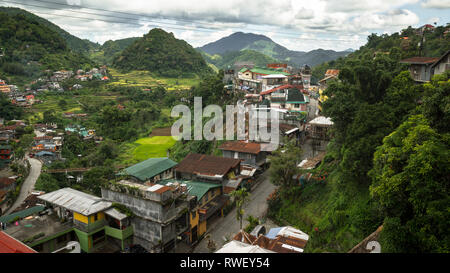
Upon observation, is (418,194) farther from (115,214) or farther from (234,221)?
(115,214)

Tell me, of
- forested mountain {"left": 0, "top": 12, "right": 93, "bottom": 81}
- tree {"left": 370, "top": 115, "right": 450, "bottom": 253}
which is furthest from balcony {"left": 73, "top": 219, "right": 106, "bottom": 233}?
forested mountain {"left": 0, "top": 12, "right": 93, "bottom": 81}

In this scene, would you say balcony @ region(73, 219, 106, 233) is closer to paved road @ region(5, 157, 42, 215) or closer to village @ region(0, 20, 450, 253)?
village @ region(0, 20, 450, 253)

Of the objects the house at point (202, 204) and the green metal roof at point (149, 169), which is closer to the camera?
the house at point (202, 204)

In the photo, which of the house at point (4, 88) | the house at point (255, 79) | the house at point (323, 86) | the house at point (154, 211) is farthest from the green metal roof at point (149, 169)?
the house at point (4, 88)

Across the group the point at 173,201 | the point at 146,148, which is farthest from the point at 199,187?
the point at 146,148

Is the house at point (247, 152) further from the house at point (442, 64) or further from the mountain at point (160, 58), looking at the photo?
the mountain at point (160, 58)

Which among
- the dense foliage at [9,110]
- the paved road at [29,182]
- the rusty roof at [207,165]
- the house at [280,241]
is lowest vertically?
the paved road at [29,182]
